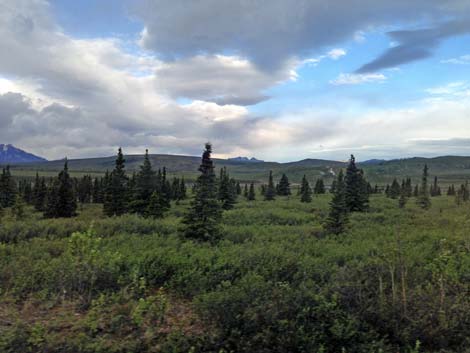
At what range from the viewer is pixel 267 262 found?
25.8 feet

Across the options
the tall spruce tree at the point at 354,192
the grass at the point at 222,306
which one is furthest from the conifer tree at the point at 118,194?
the grass at the point at 222,306

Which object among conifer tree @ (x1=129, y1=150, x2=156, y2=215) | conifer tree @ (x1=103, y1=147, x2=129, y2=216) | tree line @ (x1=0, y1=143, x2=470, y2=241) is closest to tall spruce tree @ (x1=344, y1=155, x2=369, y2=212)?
tree line @ (x1=0, y1=143, x2=470, y2=241)

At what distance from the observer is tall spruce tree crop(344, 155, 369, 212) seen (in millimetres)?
32031

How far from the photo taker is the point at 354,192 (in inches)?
1280

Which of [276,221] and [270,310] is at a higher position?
[270,310]

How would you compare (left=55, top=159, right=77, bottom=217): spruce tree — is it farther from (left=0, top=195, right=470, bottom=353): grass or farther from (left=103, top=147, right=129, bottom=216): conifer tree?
(left=0, top=195, right=470, bottom=353): grass

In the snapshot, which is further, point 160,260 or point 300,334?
point 160,260

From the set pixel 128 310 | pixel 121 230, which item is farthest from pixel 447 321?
pixel 121 230

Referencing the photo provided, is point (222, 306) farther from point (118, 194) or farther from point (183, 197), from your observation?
point (183, 197)

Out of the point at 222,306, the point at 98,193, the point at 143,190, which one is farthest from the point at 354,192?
the point at 98,193

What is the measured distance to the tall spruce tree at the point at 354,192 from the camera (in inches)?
1261

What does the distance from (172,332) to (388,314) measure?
348cm

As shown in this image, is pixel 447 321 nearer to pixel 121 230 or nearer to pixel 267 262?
pixel 267 262

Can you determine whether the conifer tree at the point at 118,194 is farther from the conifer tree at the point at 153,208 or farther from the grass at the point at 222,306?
the grass at the point at 222,306
